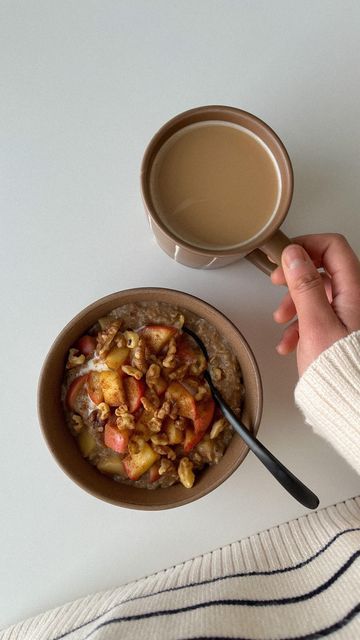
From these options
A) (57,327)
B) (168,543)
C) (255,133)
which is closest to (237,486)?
(168,543)

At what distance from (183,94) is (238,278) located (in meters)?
0.39

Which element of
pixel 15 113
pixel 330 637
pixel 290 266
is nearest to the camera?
pixel 330 637

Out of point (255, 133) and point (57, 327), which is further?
point (57, 327)

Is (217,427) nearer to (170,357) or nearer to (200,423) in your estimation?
(200,423)

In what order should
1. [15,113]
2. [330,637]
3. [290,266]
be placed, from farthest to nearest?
[15,113], [290,266], [330,637]

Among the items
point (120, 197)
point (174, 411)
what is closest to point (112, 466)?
point (174, 411)

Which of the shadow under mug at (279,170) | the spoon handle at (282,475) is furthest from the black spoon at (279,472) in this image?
the shadow under mug at (279,170)

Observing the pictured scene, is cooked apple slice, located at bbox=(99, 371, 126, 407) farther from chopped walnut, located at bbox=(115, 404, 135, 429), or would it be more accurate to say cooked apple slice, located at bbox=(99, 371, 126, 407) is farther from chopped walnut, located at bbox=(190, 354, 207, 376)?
chopped walnut, located at bbox=(190, 354, 207, 376)

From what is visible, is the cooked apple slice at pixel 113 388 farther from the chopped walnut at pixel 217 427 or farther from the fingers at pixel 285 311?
the fingers at pixel 285 311

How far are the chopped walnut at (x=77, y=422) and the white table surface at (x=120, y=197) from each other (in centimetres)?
12

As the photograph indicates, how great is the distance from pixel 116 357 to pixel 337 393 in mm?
398

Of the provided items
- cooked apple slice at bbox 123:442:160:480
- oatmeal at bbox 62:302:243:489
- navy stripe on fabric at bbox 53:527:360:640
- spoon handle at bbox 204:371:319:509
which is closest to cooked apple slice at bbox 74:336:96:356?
oatmeal at bbox 62:302:243:489

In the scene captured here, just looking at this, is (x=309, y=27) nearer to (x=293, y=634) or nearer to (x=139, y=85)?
(x=139, y=85)

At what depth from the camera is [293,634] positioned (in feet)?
2.77
